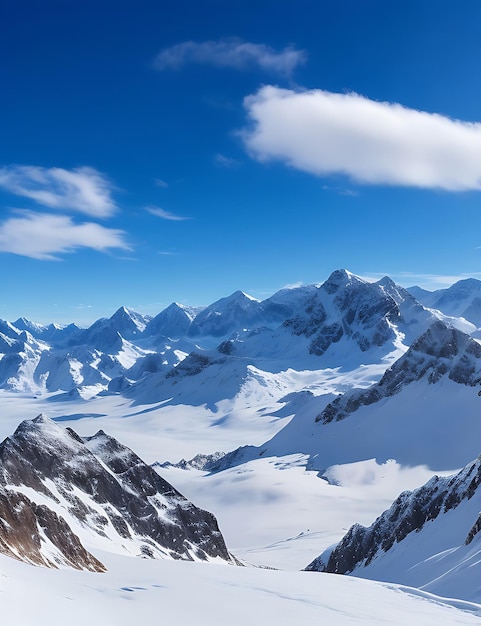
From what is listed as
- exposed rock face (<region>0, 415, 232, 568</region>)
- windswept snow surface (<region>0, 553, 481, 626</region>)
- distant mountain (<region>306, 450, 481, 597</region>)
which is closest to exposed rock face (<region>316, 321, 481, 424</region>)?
distant mountain (<region>306, 450, 481, 597</region>)

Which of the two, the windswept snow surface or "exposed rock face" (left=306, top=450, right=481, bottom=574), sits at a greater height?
the windswept snow surface

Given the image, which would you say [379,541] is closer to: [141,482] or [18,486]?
[141,482]

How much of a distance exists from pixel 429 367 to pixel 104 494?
485 ft

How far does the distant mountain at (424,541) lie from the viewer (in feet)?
131

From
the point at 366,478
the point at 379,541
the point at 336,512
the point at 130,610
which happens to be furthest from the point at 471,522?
the point at 366,478

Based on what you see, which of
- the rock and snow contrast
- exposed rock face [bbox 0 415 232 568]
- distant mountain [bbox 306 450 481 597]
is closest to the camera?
the rock and snow contrast

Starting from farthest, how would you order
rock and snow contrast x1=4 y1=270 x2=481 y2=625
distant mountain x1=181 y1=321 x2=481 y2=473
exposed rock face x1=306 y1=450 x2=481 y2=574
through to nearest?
distant mountain x1=181 y1=321 x2=481 y2=473
exposed rock face x1=306 y1=450 x2=481 y2=574
rock and snow contrast x1=4 y1=270 x2=481 y2=625

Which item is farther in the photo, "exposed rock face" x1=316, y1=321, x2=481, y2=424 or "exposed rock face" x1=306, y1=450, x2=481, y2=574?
"exposed rock face" x1=316, y1=321, x2=481, y2=424

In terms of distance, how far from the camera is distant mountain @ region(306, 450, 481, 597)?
40031 millimetres

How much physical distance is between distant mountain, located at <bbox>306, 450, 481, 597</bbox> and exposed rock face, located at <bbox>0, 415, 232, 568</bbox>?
1535 cm

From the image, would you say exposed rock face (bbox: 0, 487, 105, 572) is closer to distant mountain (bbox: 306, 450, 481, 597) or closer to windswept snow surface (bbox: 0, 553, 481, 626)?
windswept snow surface (bbox: 0, 553, 481, 626)

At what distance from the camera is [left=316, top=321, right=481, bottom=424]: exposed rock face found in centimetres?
17412

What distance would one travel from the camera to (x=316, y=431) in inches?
6880

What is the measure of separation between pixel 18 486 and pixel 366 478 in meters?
107
